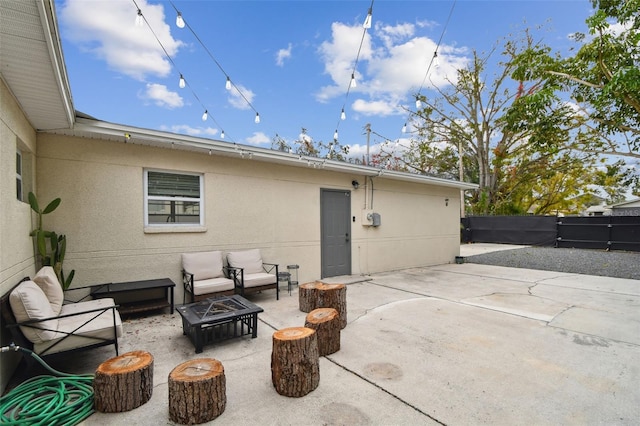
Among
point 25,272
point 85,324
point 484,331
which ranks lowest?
point 484,331

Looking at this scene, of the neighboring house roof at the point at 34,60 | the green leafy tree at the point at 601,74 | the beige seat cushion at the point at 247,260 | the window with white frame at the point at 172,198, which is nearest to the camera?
the neighboring house roof at the point at 34,60

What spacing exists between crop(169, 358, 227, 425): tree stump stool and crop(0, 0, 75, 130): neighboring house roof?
2.56 meters

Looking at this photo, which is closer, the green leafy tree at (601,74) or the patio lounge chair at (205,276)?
the patio lounge chair at (205,276)

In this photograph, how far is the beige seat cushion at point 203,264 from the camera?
492 cm

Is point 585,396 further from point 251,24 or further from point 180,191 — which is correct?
point 251,24

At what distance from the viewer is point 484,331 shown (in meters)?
3.83

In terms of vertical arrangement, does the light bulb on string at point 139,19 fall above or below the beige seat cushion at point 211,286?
above

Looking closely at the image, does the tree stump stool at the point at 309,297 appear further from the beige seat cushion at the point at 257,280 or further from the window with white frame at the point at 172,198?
the window with white frame at the point at 172,198

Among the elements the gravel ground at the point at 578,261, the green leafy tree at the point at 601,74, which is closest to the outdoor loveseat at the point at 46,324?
the green leafy tree at the point at 601,74

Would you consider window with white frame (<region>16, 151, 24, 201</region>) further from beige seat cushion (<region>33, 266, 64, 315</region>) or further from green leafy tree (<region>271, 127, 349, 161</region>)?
green leafy tree (<region>271, 127, 349, 161</region>)

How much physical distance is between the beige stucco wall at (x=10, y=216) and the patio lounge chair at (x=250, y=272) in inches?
101

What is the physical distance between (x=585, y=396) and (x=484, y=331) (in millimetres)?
1392

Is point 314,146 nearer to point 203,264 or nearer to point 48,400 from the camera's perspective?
point 203,264

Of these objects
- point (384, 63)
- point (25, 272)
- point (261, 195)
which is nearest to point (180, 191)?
point (261, 195)
